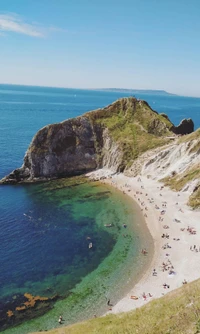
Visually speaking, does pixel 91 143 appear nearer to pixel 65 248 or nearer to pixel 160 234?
pixel 160 234

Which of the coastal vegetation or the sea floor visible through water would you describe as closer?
the sea floor visible through water

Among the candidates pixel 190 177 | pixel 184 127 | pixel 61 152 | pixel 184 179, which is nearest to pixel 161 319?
pixel 190 177

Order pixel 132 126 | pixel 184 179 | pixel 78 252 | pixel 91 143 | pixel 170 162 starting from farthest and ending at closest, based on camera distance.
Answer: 1. pixel 132 126
2. pixel 91 143
3. pixel 170 162
4. pixel 184 179
5. pixel 78 252

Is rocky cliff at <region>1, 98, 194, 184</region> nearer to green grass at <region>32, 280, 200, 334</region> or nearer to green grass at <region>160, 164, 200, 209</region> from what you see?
green grass at <region>160, 164, 200, 209</region>

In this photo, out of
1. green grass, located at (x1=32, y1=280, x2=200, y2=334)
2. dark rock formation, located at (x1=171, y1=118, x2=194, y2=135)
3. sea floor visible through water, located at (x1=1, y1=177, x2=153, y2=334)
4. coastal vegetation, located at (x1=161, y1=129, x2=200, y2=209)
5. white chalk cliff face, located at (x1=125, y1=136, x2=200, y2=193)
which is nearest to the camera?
green grass, located at (x1=32, y1=280, x2=200, y2=334)

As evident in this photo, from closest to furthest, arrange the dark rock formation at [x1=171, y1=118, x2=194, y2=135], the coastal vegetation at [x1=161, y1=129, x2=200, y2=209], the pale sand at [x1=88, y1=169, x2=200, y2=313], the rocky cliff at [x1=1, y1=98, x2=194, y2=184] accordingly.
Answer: the pale sand at [x1=88, y1=169, x2=200, y2=313] → the coastal vegetation at [x1=161, y1=129, x2=200, y2=209] → the rocky cliff at [x1=1, y1=98, x2=194, y2=184] → the dark rock formation at [x1=171, y1=118, x2=194, y2=135]

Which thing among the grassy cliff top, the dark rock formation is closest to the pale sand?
the grassy cliff top

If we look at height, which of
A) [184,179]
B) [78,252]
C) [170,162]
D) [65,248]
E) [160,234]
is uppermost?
[170,162]
